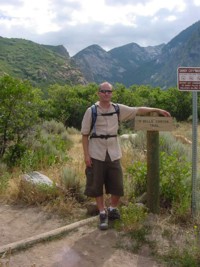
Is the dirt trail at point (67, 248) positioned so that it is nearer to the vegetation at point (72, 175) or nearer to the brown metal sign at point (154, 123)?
the vegetation at point (72, 175)

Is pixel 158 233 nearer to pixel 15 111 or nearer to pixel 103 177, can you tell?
pixel 103 177

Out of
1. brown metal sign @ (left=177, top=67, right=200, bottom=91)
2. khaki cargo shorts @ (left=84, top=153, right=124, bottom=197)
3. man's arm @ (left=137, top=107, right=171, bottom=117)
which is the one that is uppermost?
brown metal sign @ (left=177, top=67, right=200, bottom=91)

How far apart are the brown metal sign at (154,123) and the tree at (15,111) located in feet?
13.6

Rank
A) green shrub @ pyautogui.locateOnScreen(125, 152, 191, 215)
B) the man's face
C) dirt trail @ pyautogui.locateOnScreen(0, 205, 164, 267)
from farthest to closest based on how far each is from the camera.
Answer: green shrub @ pyautogui.locateOnScreen(125, 152, 191, 215), the man's face, dirt trail @ pyautogui.locateOnScreen(0, 205, 164, 267)

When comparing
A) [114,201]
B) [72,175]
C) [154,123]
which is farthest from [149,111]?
[72,175]

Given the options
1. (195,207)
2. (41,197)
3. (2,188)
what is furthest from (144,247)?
(2,188)

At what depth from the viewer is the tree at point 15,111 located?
8.51 metres

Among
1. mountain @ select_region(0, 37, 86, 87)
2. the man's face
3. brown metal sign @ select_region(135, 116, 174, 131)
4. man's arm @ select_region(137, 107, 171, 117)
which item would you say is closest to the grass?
brown metal sign @ select_region(135, 116, 174, 131)

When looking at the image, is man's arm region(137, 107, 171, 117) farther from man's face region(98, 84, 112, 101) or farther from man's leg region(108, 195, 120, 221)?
man's leg region(108, 195, 120, 221)

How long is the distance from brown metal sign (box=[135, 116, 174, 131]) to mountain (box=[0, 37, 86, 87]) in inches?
3006

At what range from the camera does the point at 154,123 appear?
5070 millimetres

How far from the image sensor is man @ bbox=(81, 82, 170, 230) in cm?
475

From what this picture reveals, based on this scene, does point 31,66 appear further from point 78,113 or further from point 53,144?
point 53,144

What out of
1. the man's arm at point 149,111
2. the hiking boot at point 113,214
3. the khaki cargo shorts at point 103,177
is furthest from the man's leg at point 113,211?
the man's arm at point 149,111
